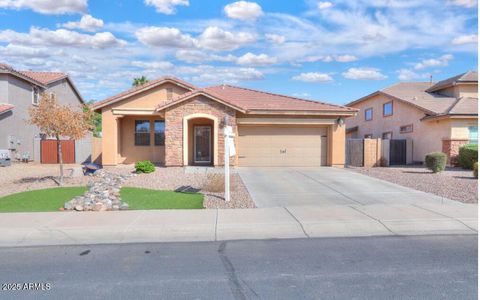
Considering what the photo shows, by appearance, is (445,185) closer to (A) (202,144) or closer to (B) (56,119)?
(A) (202,144)

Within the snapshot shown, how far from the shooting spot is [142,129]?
23.0 metres

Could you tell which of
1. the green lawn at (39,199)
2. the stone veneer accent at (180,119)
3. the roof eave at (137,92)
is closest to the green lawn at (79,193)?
the green lawn at (39,199)

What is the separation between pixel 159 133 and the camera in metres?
23.1

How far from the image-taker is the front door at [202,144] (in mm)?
21211

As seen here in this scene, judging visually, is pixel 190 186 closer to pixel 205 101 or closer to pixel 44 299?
pixel 205 101

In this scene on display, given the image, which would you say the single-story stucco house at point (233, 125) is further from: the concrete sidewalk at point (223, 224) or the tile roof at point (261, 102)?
the concrete sidewalk at point (223, 224)

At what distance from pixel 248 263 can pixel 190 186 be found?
779 cm

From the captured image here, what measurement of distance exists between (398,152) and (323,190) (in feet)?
50.1

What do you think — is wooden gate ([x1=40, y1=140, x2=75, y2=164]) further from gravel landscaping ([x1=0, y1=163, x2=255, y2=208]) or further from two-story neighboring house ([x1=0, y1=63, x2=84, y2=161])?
gravel landscaping ([x1=0, y1=163, x2=255, y2=208])

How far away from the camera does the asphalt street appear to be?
15.5ft

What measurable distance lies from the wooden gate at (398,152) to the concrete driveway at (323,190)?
948 cm

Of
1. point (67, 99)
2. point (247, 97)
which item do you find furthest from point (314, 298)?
point (67, 99)

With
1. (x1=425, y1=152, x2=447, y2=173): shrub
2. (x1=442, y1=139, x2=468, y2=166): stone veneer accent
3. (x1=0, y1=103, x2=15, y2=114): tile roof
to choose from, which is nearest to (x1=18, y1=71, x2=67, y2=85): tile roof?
(x1=0, y1=103, x2=15, y2=114): tile roof

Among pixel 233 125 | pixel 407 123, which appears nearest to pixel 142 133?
pixel 233 125
